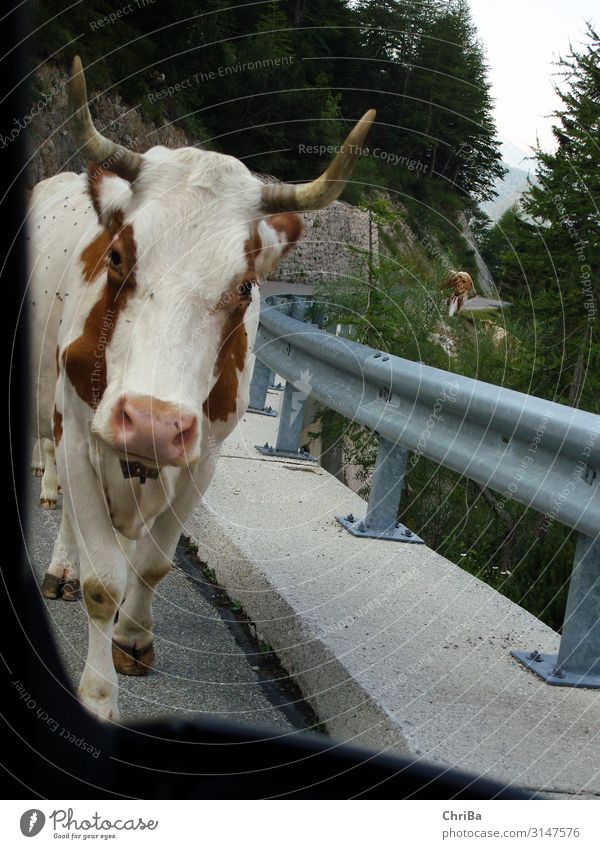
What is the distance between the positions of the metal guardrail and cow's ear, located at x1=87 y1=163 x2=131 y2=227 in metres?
1.41

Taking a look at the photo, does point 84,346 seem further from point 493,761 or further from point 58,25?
point 58,25

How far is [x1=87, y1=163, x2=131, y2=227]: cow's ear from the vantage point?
2873 millimetres

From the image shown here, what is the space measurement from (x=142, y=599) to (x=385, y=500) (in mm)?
1581

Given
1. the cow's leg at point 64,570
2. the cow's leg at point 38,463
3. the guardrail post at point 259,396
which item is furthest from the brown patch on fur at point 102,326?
the guardrail post at point 259,396

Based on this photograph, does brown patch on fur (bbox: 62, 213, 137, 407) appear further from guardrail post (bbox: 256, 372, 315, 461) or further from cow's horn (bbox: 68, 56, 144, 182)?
guardrail post (bbox: 256, 372, 315, 461)

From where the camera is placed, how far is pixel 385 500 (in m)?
4.86

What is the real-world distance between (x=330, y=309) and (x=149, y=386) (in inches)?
163

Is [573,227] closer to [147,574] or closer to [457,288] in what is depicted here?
[457,288]

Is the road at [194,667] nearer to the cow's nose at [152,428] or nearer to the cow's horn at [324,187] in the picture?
the cow's nose at [152,428]

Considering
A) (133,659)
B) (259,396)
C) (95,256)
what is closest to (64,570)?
(133,659)

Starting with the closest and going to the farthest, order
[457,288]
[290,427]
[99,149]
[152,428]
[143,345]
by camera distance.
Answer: [152,428]
[143,345]
[99,149]
[290,427]
[457,288]

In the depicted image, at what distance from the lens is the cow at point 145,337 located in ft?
8.12

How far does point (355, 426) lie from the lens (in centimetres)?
692

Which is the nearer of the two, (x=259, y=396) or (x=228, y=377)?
(x=228, y=377)
